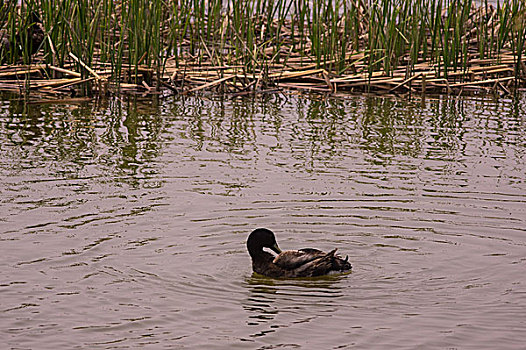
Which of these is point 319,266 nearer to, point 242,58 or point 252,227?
point 252,227

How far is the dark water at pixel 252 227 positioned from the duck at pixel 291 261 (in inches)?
3.5

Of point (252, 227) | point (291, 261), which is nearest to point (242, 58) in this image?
point (252, 227)

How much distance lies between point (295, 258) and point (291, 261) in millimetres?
37

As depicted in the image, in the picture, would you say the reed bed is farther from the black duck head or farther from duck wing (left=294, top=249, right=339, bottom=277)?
duck wing (left=294, top=249, right=339, bottom=277)

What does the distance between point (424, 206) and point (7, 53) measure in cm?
836

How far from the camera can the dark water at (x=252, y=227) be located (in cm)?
500

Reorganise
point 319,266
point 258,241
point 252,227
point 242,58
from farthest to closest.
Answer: point 242,58 → point 252,227 → point 258,241 → point 319,266

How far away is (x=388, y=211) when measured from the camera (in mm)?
7367

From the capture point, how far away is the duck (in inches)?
233

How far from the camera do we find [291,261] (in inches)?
236

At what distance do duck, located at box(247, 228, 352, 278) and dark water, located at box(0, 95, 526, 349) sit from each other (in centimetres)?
9

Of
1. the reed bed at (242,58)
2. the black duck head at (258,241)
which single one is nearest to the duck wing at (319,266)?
the black duck head at (258,241)

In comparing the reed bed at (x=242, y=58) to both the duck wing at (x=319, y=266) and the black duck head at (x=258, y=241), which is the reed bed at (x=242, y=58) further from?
the duck wing at (x=319, y=266)

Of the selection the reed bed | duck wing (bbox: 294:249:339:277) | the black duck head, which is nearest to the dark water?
duck wing (bbox: 294:249:339:277)
